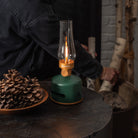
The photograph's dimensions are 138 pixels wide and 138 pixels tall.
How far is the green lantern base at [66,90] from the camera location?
841mm

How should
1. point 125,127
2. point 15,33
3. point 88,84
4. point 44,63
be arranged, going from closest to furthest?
point 15,33 < point 44,63 < point 125,127 < point 88,84

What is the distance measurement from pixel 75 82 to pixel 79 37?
150 centimetres

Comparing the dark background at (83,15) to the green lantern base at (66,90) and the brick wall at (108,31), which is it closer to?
the brick wall at (108,31)

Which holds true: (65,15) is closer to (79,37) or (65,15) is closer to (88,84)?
(79,37)

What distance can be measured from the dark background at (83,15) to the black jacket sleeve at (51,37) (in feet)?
4.01

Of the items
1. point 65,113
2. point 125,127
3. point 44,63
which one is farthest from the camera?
point 125,127

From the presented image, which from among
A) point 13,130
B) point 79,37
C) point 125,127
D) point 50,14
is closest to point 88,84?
point 125,127

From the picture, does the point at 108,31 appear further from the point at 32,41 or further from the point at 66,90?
the point at 66,90

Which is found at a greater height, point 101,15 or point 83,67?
point 101,15

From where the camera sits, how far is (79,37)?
2289 mm

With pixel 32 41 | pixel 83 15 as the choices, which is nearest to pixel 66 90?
pixel 32 41

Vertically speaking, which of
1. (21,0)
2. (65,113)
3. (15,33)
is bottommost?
(65,113)

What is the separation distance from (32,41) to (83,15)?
131 centimetres

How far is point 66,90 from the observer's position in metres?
0.84
